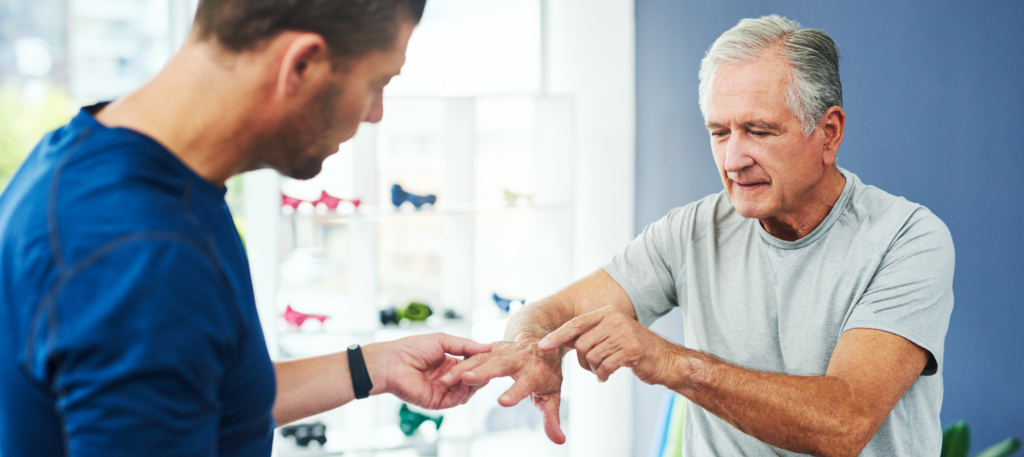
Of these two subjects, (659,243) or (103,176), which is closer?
(103,176)

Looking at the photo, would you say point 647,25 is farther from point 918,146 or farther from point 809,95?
point 809,95

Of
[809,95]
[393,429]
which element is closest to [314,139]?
[809,95]

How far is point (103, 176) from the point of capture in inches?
22.9

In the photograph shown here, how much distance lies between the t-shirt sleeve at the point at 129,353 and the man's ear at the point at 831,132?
1304 millimetres

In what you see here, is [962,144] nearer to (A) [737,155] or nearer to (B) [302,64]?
(A) [737,155]

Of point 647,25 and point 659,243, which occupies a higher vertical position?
point 647,25

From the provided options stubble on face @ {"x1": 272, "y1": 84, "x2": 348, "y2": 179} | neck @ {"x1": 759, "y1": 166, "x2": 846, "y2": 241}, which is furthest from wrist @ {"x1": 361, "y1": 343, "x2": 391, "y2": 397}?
neck @ {"x1": 759, "y1": 166, "x2": 846, "y2": 241}

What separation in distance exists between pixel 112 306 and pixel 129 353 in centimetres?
4

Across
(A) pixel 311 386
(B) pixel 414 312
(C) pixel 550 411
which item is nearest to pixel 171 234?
(A) pixel 311 386

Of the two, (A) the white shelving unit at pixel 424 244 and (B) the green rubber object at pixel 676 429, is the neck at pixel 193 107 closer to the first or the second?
(B) the green rubber object at pixel 676 429

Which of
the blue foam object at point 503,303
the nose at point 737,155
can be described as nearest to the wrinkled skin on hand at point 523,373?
the nose at point 737,155

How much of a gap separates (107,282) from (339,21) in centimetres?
34

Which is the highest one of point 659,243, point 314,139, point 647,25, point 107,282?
point 647,25

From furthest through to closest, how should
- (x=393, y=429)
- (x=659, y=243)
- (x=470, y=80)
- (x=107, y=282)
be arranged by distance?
(x=470, y=80) < (x=393, y=429) < (x=659, y=243) < (x=107, y=282)
